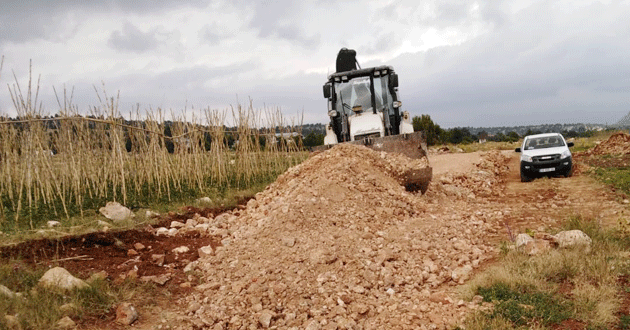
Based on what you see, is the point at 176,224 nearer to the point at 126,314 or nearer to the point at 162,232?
the point at 162,232

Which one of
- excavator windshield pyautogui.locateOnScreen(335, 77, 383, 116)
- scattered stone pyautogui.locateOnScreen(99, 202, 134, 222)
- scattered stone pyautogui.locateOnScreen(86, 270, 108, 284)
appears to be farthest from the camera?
excavator windshield pyautogui.locateOnScreen(335, 77, 383, 116)

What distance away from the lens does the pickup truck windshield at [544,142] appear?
14.6 m

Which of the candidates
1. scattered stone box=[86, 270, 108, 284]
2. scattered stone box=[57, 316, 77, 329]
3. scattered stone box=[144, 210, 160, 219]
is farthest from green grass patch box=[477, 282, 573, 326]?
scattered stone box=[144, 210, 160, 219]

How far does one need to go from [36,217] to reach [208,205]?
339 centimetres

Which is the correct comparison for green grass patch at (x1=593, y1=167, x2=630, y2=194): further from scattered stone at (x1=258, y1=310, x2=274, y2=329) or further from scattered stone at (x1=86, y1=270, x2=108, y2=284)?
scattered stone at (x1=86, y1=270, x2=108, y2=284)

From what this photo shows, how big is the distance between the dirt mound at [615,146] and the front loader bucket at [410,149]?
14.2 m

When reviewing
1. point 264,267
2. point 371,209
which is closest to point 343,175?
point 371,209

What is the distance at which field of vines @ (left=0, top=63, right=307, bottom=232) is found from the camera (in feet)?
34.6

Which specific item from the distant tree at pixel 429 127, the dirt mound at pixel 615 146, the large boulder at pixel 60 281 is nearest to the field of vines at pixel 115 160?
the large boulder at pixel 60 281

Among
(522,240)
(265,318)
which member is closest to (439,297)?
(265,318)

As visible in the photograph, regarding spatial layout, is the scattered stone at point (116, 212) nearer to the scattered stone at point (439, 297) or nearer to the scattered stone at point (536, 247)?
the scattered stone at point (439, 297)

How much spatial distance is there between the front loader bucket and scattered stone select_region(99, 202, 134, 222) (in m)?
4.96

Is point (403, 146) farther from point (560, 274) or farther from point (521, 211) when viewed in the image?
point (560, 274)

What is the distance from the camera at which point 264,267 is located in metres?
6.21
